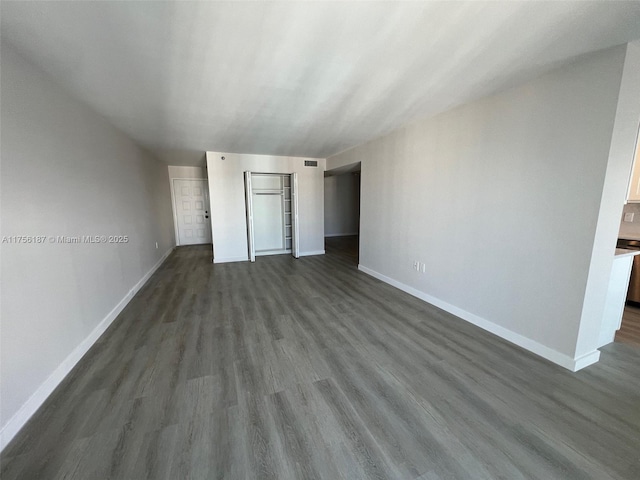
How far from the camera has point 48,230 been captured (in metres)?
1.84

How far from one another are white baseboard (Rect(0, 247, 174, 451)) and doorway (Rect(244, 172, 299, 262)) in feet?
10.4

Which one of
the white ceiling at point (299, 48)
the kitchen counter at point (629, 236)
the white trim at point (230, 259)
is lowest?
the white trim at point (230, 259)

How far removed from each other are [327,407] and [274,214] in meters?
4.97

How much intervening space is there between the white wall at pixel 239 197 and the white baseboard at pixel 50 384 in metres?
2.72

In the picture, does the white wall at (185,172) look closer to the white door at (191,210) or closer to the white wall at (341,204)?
the white door at (191,210)

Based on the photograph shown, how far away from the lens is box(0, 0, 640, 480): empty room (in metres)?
1.38

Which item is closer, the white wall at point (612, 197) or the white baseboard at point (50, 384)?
the white baseboard at point (50, 384)

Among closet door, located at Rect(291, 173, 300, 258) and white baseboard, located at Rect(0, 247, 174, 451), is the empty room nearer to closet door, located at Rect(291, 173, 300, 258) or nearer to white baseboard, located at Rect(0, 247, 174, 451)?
white baseboard, located at Rect(0, 247, 174, 451)

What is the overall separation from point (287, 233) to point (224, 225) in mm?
1556

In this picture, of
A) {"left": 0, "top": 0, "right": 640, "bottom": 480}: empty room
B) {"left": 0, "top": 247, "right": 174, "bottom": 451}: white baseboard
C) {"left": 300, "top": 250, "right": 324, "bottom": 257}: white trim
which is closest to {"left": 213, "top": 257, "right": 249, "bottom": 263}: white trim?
{"left": 300, "top": 250, "right": 324, "bottom": 257}: white trim

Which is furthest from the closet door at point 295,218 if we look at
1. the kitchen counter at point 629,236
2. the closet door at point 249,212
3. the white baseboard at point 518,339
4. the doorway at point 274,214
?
the kitchen counter at point 629,236

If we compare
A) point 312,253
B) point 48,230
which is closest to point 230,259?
point 312,253

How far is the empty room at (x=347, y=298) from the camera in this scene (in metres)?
1.38

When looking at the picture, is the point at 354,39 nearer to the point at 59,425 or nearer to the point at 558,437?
the point at 558,437
